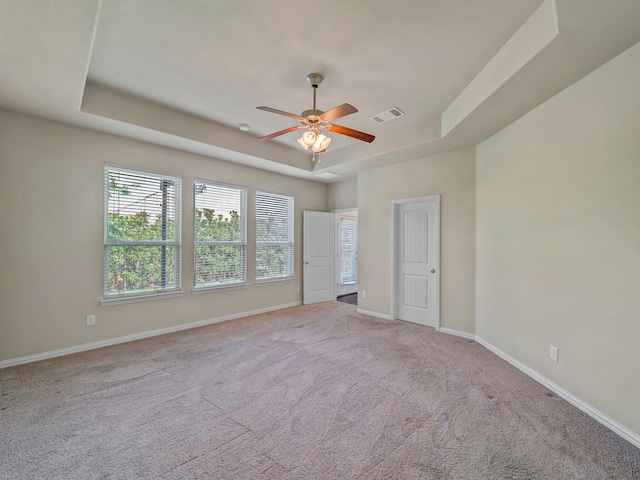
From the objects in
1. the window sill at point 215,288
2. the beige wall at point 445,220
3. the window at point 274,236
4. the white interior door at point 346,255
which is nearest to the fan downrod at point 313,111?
the beige wall at point 445,220

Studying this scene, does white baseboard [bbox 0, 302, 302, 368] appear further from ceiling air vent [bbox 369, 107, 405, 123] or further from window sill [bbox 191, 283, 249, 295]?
ceiling air vent [bbox 369, 107, 405, 123]

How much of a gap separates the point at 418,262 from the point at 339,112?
3.00 meters

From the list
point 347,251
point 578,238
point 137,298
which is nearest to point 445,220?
point 578,238

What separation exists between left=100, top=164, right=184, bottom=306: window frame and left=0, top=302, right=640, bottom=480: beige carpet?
710mm

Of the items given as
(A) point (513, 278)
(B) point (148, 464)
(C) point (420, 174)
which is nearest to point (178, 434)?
(B) point (148, 464)

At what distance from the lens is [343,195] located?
20.9 ft

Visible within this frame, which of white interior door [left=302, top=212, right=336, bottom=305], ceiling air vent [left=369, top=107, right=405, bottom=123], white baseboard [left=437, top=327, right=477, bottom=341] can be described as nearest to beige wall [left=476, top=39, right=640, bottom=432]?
white baseboard [left=437, top=327, right=477, bottom=341]

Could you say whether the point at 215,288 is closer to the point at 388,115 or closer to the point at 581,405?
the point at 388,115

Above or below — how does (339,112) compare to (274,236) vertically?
above

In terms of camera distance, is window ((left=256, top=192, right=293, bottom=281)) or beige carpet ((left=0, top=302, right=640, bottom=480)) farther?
window ((left=256, top=192, right=293, bottom=281))

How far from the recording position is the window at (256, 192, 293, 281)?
211 inches

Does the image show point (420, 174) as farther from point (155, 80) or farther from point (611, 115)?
point (155, 80)

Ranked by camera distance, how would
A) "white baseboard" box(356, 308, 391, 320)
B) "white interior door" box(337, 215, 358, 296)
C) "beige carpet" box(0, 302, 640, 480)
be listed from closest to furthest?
1. "beige carpet" box(0, 302, 640, 480)
2. "white baseboard" box(356, 308, 391, 320)
3. "white interior door" box(337, 215, 358, 296)

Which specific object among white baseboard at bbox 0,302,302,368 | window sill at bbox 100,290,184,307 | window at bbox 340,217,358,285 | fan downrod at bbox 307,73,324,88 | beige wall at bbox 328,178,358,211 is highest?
fan downrod at bbox 307,73,324,88
